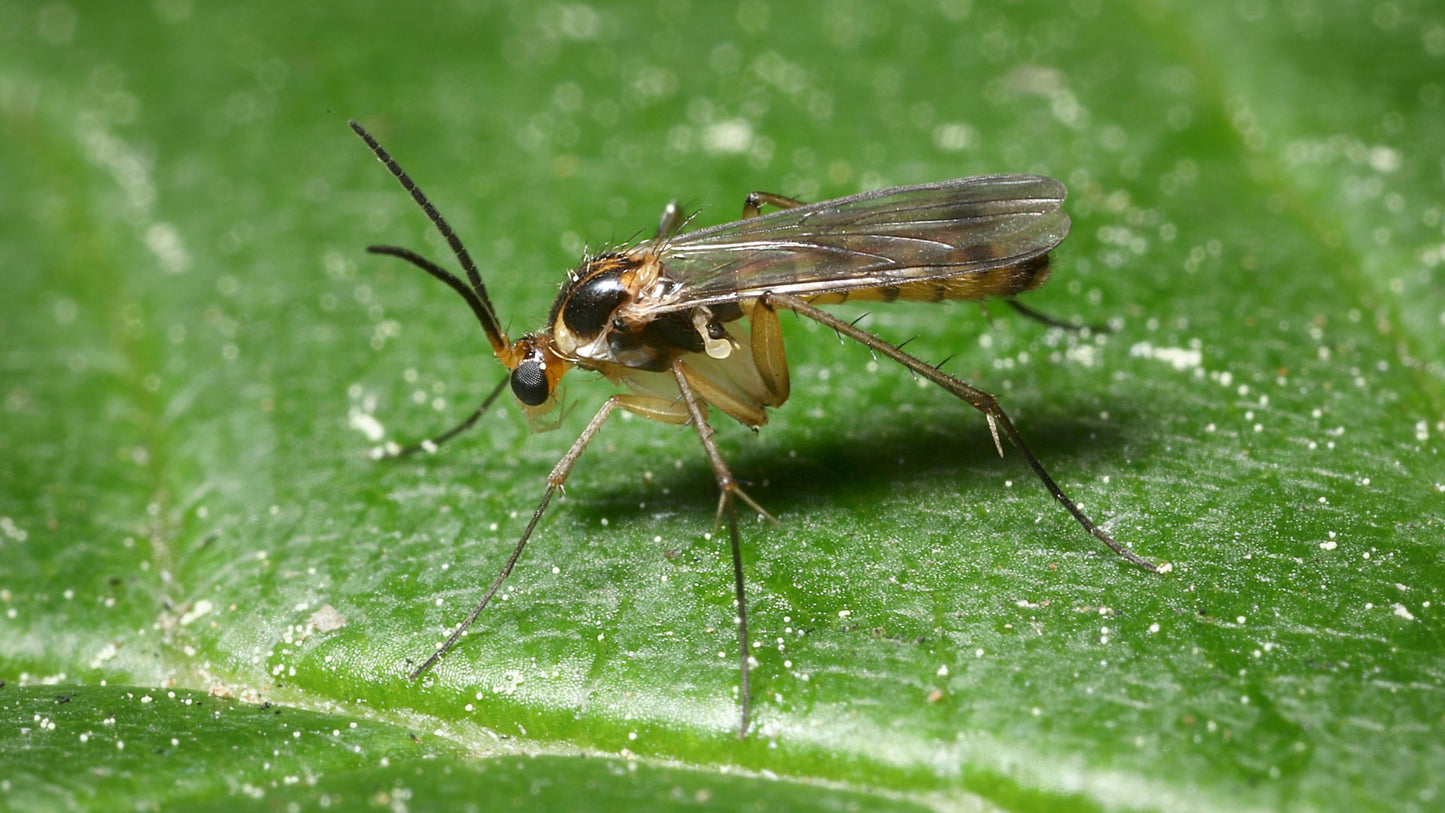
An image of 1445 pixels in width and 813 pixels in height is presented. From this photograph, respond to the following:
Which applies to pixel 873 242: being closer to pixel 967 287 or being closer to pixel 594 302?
pixel 967 287

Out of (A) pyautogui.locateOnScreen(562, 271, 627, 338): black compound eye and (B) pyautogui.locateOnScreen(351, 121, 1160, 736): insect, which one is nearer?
(B) pyautogui.locateOnScreen(351, 121, 1160, 736): insect

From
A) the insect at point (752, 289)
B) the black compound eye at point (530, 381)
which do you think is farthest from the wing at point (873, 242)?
the black compound eye at point (530, 381)

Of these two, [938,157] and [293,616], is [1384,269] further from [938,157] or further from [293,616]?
[293,616]

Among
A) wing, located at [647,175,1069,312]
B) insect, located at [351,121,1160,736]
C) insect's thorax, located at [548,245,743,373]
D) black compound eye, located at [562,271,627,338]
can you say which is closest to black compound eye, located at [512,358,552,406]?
insect, located at [351,121,1160,736]

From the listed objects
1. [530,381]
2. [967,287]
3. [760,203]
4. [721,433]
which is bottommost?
[530,381]

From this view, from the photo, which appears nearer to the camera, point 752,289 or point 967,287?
point 752,289

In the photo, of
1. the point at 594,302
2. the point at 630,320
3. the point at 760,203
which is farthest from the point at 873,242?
the point at 594,302

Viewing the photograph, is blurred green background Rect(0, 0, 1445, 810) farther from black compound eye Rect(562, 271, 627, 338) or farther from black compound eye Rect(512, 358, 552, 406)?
black compound eye Rect(562, 271, 627, 338)

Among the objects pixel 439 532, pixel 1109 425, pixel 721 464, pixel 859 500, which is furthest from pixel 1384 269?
pixel 439 532
